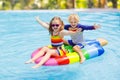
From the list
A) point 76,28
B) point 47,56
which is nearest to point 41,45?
point 76,28

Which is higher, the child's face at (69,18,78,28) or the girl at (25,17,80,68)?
the child's face at (69,18,78,28)

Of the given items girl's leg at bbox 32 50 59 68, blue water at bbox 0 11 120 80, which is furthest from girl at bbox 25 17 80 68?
blue water at bbox 0 11 120 80

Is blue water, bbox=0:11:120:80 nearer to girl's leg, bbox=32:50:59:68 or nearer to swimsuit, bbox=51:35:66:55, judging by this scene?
girl's leg, bbox=32:50:59:68

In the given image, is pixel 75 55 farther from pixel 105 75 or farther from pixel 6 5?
pixel 6 5

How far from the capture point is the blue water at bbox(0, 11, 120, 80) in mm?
4723

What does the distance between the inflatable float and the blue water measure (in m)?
0.08

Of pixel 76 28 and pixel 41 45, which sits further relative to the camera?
pixel 41 45

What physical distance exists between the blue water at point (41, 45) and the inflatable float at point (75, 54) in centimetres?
8

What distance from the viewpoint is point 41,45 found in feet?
21.3

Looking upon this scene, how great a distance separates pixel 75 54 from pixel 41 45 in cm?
145

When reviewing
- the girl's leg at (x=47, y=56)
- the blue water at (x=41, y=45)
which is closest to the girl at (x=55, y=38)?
the girl's leg at (x=47, y=56)

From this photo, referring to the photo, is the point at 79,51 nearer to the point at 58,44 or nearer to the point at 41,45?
the point at 58,44

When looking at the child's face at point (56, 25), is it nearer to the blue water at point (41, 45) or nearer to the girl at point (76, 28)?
the girl at point (76, 28)

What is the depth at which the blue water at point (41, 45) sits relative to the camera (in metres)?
4.72
